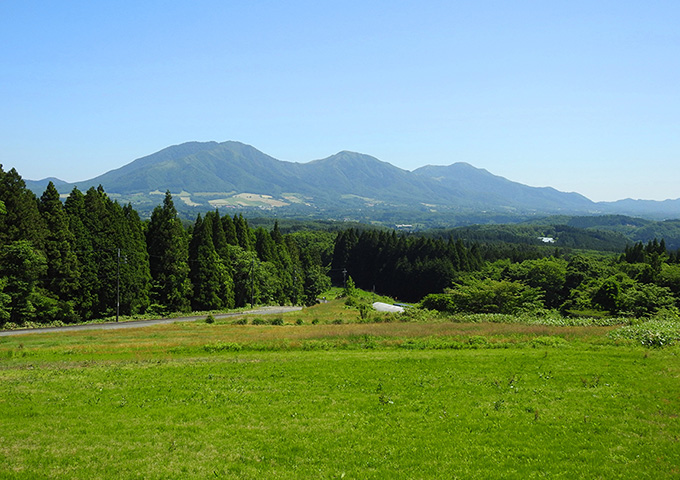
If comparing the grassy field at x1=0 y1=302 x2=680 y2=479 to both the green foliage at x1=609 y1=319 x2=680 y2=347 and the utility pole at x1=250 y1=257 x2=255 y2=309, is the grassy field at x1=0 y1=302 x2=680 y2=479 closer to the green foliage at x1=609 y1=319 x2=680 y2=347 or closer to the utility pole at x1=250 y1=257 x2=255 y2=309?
the green foliage at x1=609 y1=319 x2=680 y2=347

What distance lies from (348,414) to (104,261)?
47.9 meters

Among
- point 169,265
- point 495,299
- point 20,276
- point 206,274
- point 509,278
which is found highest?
point 20,276

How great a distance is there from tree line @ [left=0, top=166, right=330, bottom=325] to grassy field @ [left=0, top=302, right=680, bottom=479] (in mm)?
24616

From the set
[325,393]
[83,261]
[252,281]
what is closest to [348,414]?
[325,393]

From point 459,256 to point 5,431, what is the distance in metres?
95.6

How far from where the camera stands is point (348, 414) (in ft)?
48.2

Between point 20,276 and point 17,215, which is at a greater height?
point 17,215

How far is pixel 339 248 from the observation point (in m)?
132

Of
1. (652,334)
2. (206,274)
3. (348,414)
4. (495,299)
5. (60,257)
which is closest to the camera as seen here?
(348,414)

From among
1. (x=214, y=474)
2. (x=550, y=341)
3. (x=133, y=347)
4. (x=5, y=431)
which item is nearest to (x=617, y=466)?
(x=214, y=474)

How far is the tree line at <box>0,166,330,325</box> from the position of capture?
46.3m

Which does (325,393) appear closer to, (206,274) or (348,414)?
(348,414)

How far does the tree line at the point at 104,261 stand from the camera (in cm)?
4634

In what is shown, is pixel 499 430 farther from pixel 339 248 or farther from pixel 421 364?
pixel 339 248
